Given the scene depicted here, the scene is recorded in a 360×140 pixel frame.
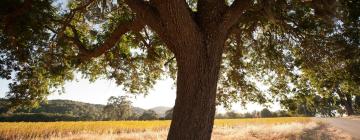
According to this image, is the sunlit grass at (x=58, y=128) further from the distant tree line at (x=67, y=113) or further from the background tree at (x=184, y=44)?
the background tree at (x=184, y=44)

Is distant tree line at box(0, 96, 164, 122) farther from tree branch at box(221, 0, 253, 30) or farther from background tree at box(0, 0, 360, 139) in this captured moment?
tree branch at box(221, 0, 253, 30)

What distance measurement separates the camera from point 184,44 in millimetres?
5434

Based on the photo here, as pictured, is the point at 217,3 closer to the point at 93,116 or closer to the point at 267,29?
the point at 267,29

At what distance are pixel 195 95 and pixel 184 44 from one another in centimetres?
95

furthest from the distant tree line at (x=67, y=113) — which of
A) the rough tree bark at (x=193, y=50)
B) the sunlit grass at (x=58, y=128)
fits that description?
the rough tree bark at (x=193, y=50)

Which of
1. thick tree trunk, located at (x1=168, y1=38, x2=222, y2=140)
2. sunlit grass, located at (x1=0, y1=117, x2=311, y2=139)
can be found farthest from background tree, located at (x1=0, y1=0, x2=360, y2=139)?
sunlit grass, located at (x1=0, y1=117, x2=311, y2=139)

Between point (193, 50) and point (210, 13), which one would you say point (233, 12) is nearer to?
point (210, 13)

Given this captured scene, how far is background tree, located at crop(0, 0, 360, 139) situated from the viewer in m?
5.29

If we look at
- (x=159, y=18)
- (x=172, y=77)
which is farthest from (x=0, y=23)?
(x=172, y=77)

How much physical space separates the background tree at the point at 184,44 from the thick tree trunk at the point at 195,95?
2 cm

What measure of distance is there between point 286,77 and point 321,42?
2.56 metres

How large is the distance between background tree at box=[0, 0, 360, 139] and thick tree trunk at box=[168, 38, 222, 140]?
0.02 meters

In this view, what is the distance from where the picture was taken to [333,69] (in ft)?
28.6

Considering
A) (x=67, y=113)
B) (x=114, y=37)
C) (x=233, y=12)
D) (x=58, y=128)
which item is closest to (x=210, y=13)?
(x=233, y=12)
